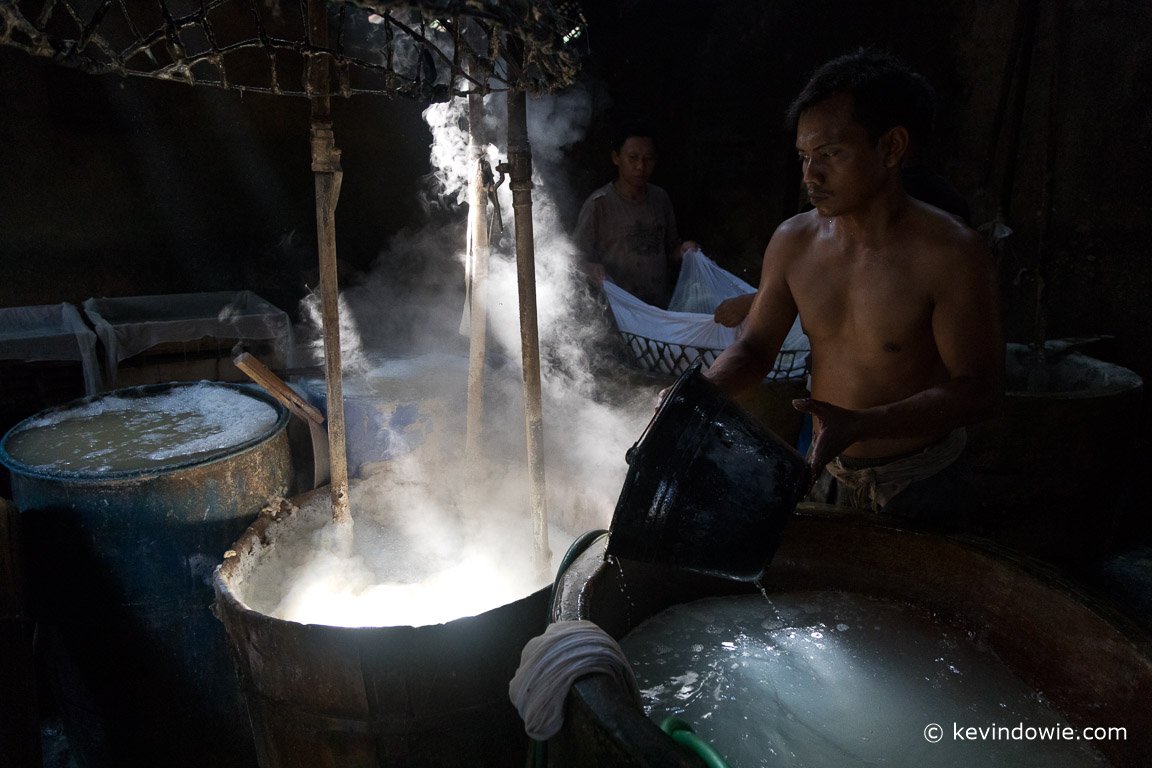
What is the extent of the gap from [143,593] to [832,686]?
103 inches

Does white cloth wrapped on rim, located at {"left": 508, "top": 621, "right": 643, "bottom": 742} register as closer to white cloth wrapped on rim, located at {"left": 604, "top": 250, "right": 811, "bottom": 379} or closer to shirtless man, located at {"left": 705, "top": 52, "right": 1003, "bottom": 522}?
shirtless man, located at {"left": 705, "top": 52, "right": 1003, "bottom": 522}

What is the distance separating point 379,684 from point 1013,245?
5.90m

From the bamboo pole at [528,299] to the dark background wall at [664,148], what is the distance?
3.59 metres

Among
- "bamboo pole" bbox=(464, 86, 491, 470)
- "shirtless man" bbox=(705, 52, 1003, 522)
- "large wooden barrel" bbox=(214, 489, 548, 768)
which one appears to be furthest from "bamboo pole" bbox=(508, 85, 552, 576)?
"shirtless man" bbox=(705, 52, 1003, 522)

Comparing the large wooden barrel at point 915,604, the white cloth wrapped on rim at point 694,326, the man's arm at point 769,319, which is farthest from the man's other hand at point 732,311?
the large wooden barrel at point 915,604

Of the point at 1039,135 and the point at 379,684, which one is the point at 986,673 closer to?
the point at 379,684

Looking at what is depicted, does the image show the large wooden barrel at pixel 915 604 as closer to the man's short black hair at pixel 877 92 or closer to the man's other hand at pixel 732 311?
the man's short black hair at pixel 877 92

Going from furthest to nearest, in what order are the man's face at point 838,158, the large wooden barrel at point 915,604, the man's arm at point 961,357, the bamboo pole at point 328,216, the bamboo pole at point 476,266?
1. the bamboo pole at point 476,266
2. the man's face at point 838,158
3. the bamboo pole at point 328,216
4. the man's arm at point 961,357
5. the large wooden barrel at point 915,604

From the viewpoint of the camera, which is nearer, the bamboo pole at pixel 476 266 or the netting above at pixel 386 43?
the netting above at pixel 386 43

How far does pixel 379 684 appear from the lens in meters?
2.34

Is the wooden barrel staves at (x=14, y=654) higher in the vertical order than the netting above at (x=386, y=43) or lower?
lower

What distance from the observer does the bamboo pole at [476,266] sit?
2725mm

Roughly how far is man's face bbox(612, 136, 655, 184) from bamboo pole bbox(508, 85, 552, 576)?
266 cm

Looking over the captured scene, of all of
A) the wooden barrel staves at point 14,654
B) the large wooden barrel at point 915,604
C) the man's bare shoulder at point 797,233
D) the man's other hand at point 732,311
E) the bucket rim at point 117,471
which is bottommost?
the wooden barrel staves at point 14,654
